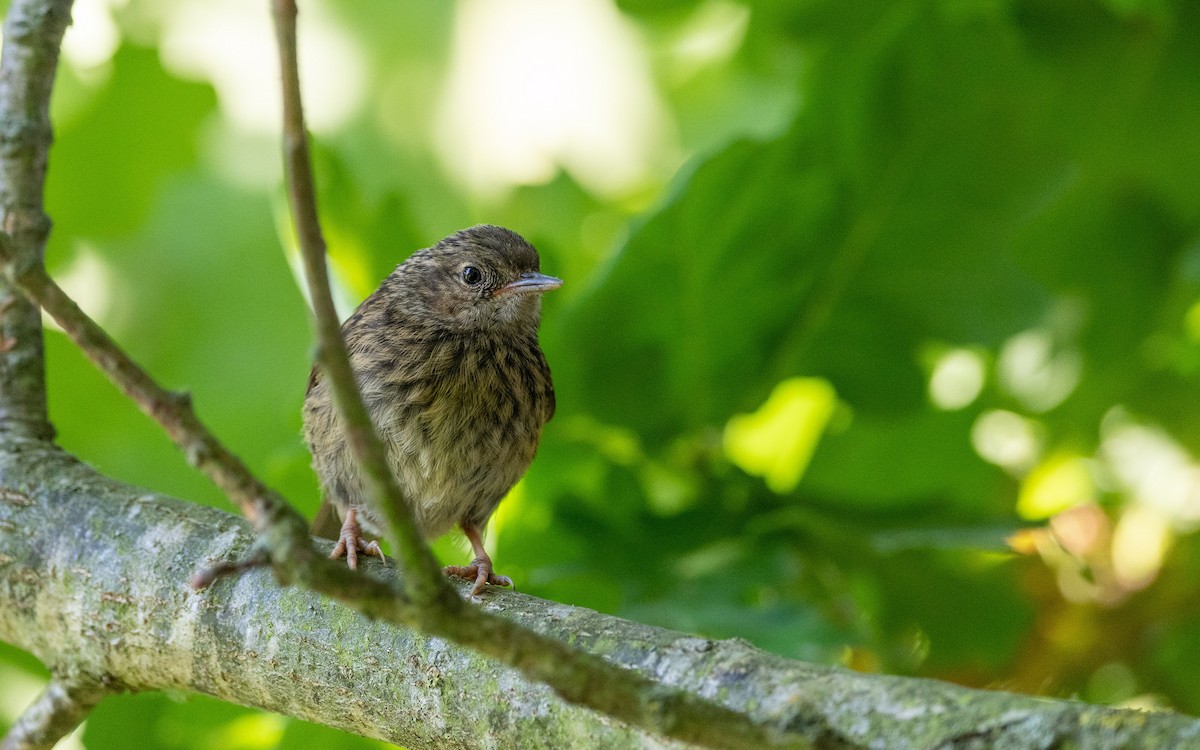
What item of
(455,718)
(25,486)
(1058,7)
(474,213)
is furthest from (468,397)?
(1058,7)

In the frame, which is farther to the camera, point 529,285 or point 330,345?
point 529,285

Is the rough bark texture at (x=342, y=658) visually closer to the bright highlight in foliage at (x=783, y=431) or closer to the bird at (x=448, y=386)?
the bird at (x=448, y=386)

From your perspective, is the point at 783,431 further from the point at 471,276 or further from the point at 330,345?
the point at 330,345

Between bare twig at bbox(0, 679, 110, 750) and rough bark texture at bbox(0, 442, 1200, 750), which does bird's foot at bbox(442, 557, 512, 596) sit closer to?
rough bark texture at bbox(0, 442, 1200, 750)

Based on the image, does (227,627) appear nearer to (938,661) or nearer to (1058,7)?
(938,661)

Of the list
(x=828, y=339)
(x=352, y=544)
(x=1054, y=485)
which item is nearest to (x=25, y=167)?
(x=352, y=544)

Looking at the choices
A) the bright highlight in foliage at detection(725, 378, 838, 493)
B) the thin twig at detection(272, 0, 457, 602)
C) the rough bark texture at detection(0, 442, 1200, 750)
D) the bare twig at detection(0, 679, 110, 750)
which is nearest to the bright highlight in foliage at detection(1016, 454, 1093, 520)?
the bright highlight in foliage at detection(725, 378, 838, 493)
